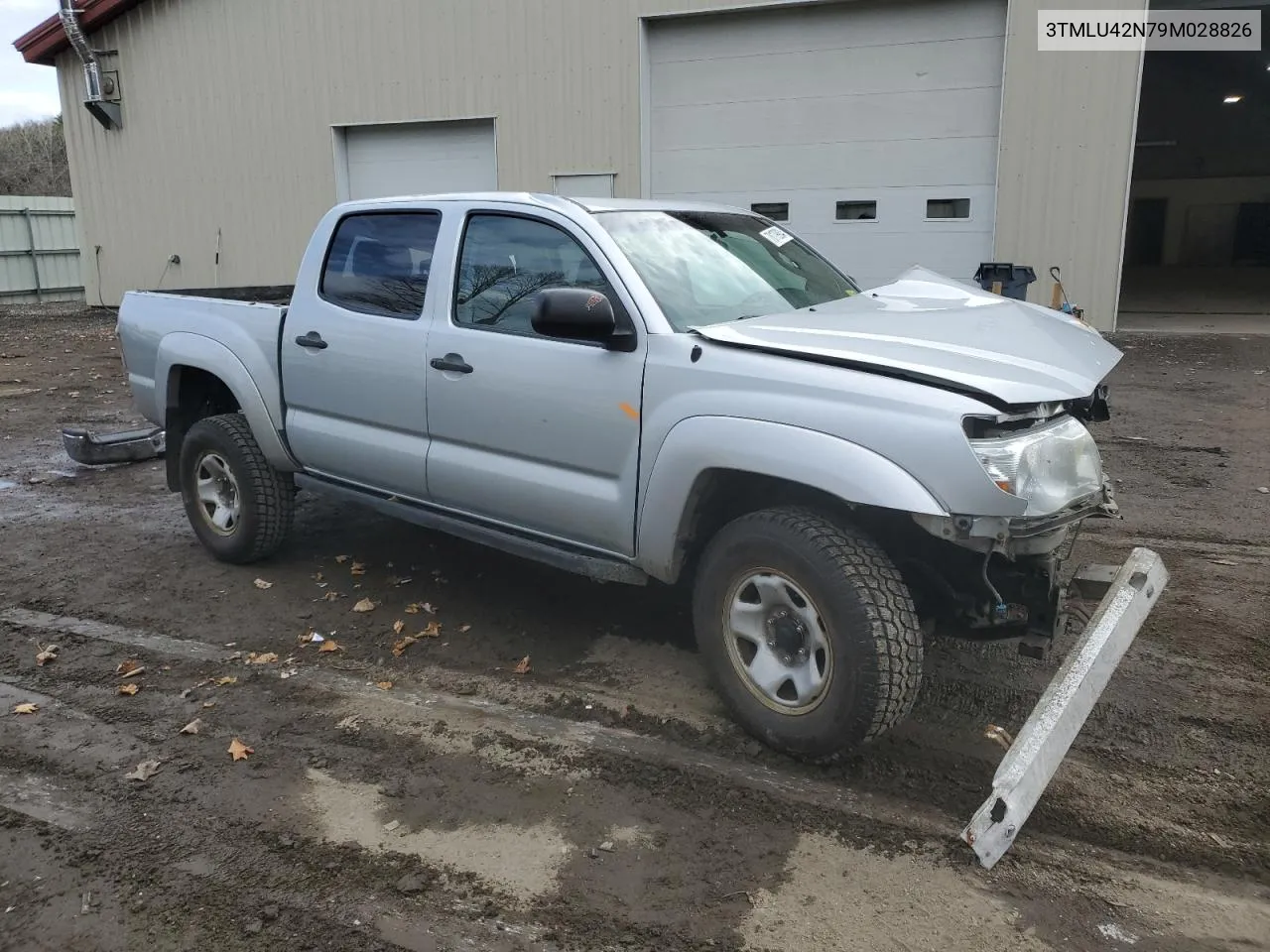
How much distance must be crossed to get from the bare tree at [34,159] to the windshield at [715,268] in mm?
A: 35528

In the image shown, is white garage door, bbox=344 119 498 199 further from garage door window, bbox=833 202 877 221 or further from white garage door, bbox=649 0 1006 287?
garage door window, bbox=833 202 877 221

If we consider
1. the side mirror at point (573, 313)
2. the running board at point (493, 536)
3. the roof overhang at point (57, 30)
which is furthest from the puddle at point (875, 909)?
the roof overhang at point (57, 30)

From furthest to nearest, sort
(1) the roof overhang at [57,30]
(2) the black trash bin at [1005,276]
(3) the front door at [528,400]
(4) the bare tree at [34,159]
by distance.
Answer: (4) the bare tree at [34,159] → (1) the roof overhang at [57,30] → (2) the black trash bin at [1005,276] → (3) the front door at [528,400]

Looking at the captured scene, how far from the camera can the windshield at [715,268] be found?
3945 mm

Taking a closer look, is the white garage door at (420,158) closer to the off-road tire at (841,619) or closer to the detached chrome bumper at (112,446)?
the detached chrome bumper at (112,446)

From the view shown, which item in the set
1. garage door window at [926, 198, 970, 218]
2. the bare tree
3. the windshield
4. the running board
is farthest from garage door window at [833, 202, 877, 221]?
the bare tree

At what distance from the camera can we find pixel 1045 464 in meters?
3.12

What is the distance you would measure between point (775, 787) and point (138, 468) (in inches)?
256

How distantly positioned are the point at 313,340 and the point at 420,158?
36.4 feet

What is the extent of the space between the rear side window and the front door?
0.90 ft

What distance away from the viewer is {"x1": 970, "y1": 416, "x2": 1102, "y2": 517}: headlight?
2998 mm

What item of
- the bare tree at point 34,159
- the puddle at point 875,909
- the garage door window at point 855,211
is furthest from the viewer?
the bare tree at point 34,159

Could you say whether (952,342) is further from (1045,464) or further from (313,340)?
(313,340)

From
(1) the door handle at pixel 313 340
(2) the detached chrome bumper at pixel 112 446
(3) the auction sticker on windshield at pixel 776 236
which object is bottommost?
(2) the detached chrome bumper at pixel 112 446
